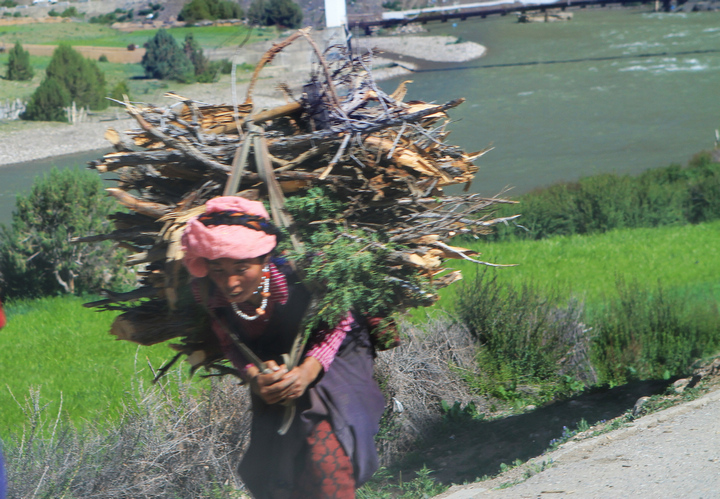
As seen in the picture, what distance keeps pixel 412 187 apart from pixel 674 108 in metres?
37.5

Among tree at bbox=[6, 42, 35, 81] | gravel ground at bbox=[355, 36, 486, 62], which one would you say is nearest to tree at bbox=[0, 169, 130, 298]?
tree at bbox=[6, 42, 35, 81]

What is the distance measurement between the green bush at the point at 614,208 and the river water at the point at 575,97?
22.7 feet

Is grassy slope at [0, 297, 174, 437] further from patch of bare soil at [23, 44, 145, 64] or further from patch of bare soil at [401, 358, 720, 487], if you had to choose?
patch of bare soil at [23, 44, 145, 64]

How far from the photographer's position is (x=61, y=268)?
1105 centimetres

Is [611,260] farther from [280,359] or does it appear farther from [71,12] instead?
[71,12]

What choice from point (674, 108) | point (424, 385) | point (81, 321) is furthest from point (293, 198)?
point (674, 108)

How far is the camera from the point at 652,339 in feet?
18.2

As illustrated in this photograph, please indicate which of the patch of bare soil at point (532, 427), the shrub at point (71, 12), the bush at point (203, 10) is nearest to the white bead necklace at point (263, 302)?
the patch of bare soil at point (532, 427)

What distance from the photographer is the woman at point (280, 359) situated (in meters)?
2.13

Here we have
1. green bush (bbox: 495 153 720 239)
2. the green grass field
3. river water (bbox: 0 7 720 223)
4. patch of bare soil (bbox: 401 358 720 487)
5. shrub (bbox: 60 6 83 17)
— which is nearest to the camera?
patch of bare soil (bbox: 401 358 720 487)

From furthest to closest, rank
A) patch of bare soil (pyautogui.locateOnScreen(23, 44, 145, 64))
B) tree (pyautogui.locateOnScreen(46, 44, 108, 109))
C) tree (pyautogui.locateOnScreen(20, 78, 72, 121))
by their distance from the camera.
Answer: patch of bare soil (pyautogui.locateOnScreen(23, 44, 145, 64)) < tree (pyautogui.locateOnScreen(46, 44, 108, 109)) < tree (pyautogui.locateOnScreen(20, 78, 72, 121))

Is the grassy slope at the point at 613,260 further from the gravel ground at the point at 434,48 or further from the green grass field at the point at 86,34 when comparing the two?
the green grass field at the point at 86,34

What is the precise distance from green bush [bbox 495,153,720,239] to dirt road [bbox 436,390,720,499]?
10976 mm

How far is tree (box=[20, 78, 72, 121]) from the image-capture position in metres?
33.9
